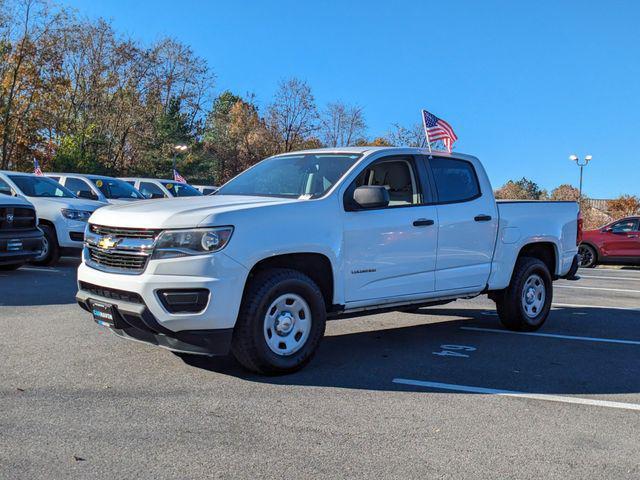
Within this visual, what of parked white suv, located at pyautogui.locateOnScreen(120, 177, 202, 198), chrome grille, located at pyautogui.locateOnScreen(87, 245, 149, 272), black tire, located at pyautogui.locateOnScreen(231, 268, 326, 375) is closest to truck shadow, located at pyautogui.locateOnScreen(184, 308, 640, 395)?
black tire, located at pyautogui.locateOnScreen(231, 268, 326, 375)

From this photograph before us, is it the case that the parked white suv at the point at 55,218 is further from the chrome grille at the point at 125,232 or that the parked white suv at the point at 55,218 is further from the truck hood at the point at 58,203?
the chrome grille at the point at 125,232

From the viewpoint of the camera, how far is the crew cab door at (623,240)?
18.4m

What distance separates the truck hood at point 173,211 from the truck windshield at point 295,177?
33cm

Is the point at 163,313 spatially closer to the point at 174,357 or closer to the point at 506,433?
the point at 174,357

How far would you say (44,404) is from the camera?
418 cm

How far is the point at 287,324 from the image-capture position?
500cm

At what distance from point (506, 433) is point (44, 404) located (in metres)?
3.02

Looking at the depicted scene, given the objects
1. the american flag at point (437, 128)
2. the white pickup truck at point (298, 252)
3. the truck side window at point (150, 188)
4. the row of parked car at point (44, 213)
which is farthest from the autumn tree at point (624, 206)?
the white pickup truck at point (298, 252)

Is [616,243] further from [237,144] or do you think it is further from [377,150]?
[237,144]

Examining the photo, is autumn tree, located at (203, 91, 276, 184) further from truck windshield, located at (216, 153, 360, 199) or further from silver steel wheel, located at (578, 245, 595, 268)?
truck windshield, located at (216, 153, 360, 199)

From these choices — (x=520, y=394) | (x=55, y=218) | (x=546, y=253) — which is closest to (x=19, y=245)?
(x=55, y=218)

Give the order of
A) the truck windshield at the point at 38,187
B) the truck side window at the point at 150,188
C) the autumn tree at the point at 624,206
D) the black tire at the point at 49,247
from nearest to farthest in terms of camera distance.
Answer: the black tire at the point at 49,247 < the truck windshield at the point at 38,187 < the truck side window at the point at 150,188 < the autumn tree at the point at 624,206

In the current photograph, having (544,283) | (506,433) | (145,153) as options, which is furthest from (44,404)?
(145,153)

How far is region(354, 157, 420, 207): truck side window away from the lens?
20.0 feet
